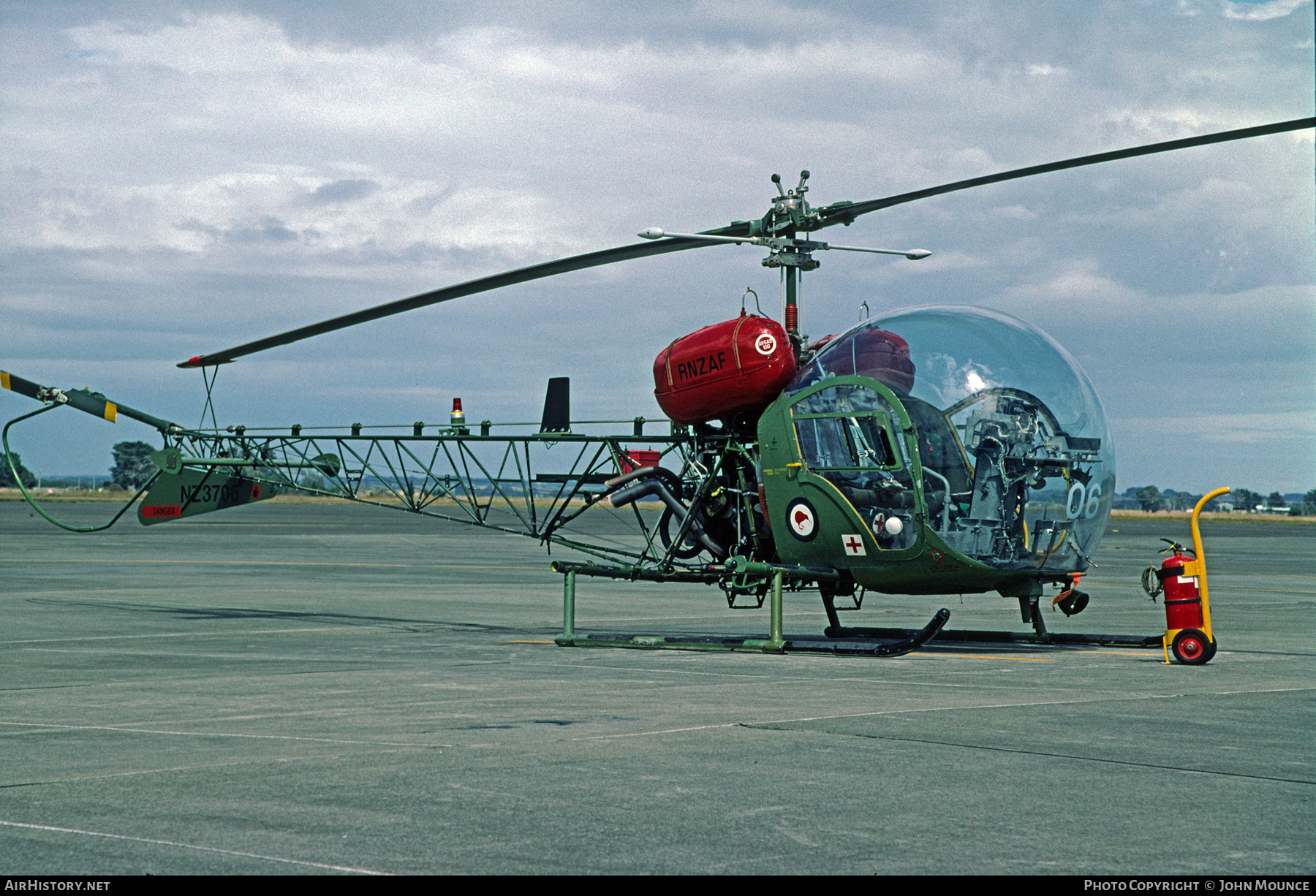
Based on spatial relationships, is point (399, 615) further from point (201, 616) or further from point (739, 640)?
point (739, 640)

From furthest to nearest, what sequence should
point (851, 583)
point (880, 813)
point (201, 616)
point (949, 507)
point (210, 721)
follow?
point (201, 616)
point (851, 583)
point (949, 507)
point (210, 721)
point (880, 813)

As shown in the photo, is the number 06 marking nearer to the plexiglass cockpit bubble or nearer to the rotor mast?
the plexiglass cockpit bubble

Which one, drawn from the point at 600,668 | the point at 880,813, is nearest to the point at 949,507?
the point at 600,668

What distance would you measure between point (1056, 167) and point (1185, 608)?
15.2 ft

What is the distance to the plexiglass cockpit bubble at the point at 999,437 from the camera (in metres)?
12.0

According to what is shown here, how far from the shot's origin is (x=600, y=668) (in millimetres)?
12367

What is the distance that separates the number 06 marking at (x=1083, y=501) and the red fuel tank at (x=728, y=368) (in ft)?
10.2

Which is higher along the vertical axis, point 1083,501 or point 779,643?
point 1083,501

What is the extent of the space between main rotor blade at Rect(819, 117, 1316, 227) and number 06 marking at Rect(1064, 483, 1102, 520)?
122 inches

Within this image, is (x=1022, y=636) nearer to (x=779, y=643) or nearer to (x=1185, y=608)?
(x=1185, y=608)

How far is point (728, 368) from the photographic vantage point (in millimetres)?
13445

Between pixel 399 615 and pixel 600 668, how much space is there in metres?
7.82

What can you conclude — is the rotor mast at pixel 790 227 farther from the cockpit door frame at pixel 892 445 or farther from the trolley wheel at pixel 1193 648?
the trolley wheel at pixel 1193 648

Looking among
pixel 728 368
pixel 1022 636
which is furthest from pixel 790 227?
pixel 1022 636
